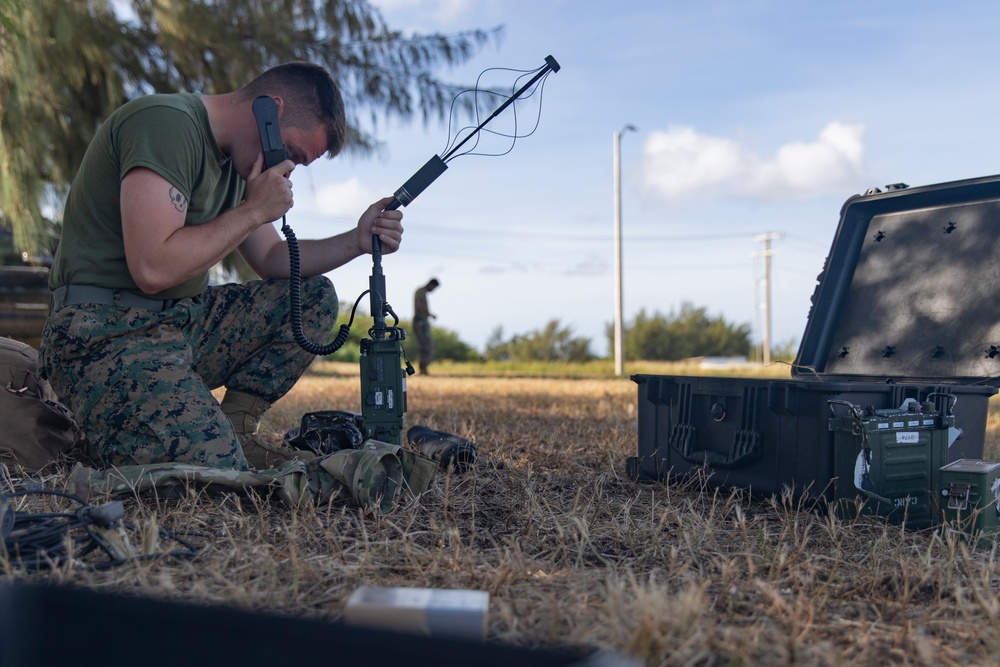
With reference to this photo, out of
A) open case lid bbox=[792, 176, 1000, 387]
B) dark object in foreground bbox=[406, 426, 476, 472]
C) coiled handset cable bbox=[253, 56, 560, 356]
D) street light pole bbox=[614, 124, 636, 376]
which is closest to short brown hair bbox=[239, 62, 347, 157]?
coiled handset cable bbox=[253, 56, 560, 356]

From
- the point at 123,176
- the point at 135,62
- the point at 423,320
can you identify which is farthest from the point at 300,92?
the point at 423,320

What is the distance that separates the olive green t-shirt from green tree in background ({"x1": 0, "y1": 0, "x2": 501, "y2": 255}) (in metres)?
2.75

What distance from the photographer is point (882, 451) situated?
218 centimetres

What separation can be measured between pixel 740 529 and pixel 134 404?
70.2 inches

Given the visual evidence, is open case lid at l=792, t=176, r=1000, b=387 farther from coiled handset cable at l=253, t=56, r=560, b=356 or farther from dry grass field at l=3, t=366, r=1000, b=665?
coiled handset cable at l=253, t=56, r=560, b=356

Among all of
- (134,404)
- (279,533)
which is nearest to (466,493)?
(279,533)

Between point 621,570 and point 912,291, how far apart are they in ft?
7.30

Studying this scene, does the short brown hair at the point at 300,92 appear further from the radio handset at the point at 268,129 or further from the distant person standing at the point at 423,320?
the distant person standing at the point at 423,320

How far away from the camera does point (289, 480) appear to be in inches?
84.4

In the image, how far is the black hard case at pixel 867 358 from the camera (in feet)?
7.72

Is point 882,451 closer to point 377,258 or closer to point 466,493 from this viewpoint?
point 466,493

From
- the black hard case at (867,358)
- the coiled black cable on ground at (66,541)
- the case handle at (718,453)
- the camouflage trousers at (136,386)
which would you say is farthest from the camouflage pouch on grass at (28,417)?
the case handle at (718,453)

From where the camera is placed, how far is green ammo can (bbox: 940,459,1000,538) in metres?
2.00

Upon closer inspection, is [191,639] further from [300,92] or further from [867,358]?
[867,358]
